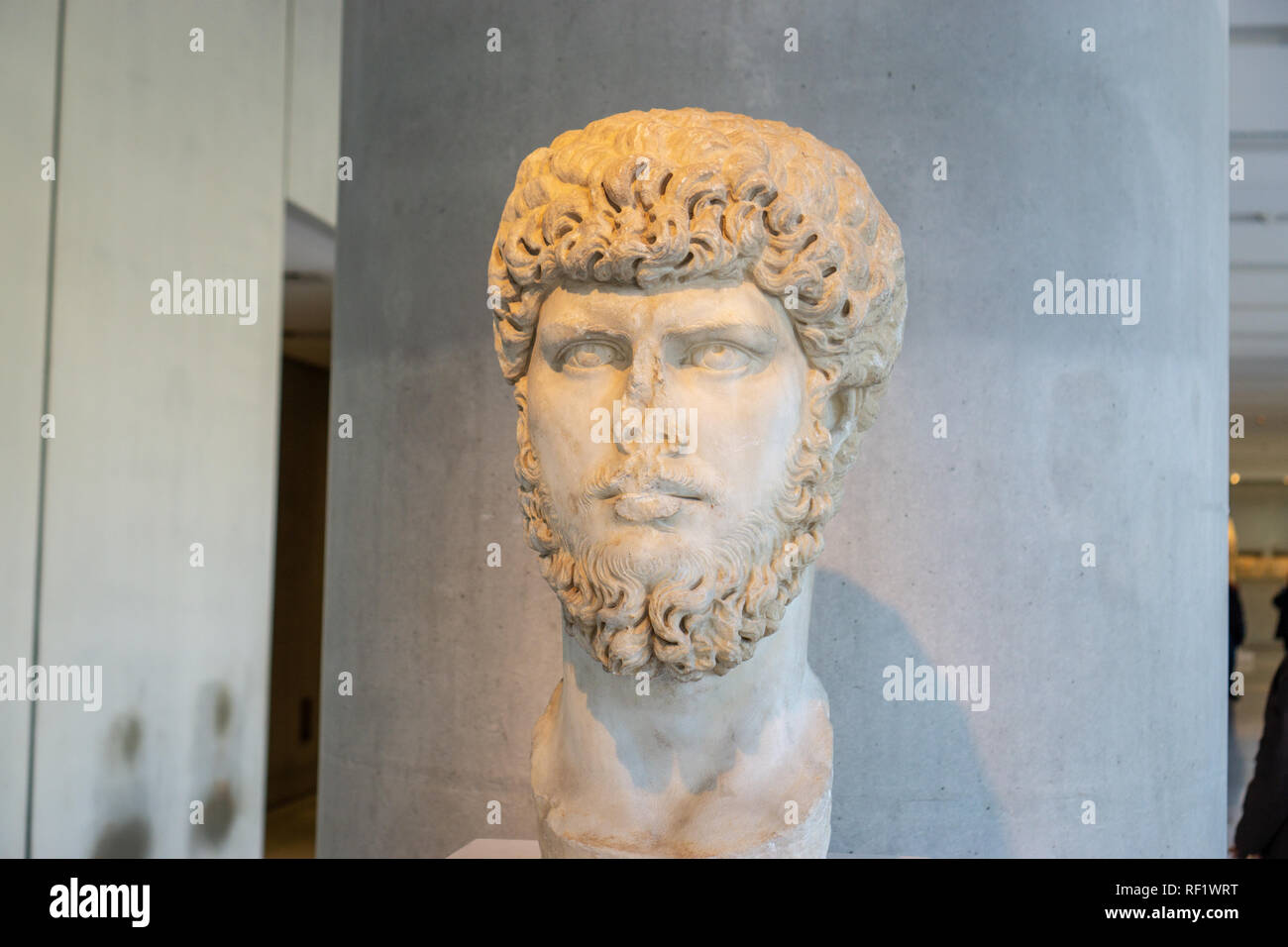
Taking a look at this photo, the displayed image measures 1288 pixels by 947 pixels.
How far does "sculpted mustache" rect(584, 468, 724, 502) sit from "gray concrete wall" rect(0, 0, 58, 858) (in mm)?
3618

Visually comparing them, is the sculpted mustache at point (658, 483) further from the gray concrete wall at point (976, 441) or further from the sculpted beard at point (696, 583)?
the gray concrete wall at point (976, 441)

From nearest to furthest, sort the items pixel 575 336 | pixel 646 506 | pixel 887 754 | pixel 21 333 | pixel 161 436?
1. pixel 646 506
2. pixel 575 336
3. pixel 887 754
4. pixel 21 333
5. pixel 161 436

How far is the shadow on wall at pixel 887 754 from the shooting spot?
3555mm

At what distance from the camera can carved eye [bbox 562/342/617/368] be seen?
229 centimetres

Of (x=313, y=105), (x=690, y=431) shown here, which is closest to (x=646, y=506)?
(x=690, y=431)

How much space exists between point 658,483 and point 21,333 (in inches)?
149

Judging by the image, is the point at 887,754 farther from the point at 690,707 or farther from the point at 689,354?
the point at 689,354

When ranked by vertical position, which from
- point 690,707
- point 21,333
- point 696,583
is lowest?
point 690,707

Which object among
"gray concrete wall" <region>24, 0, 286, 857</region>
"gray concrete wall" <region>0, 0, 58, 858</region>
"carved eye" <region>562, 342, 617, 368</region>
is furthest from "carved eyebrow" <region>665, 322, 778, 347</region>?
"gray concrete wall" <region>24, 0, 286, 857</region>

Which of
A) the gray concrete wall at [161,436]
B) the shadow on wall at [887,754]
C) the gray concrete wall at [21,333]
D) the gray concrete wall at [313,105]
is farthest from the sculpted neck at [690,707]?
the gray concrete wall at [313,105]

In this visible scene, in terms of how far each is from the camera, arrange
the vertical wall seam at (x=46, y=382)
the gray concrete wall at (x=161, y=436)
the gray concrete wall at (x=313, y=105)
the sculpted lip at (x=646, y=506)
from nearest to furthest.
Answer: the sculpted lip at (x=646, y=506), the vertical wall seam at (x=46, y=382), the gray concrete wall at (x=161, y=436), the gray concrete wall at (x=313, y=105)

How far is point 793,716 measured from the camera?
2486 millimetres

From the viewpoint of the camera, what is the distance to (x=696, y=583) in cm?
218

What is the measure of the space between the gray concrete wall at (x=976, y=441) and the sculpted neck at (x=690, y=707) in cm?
122
